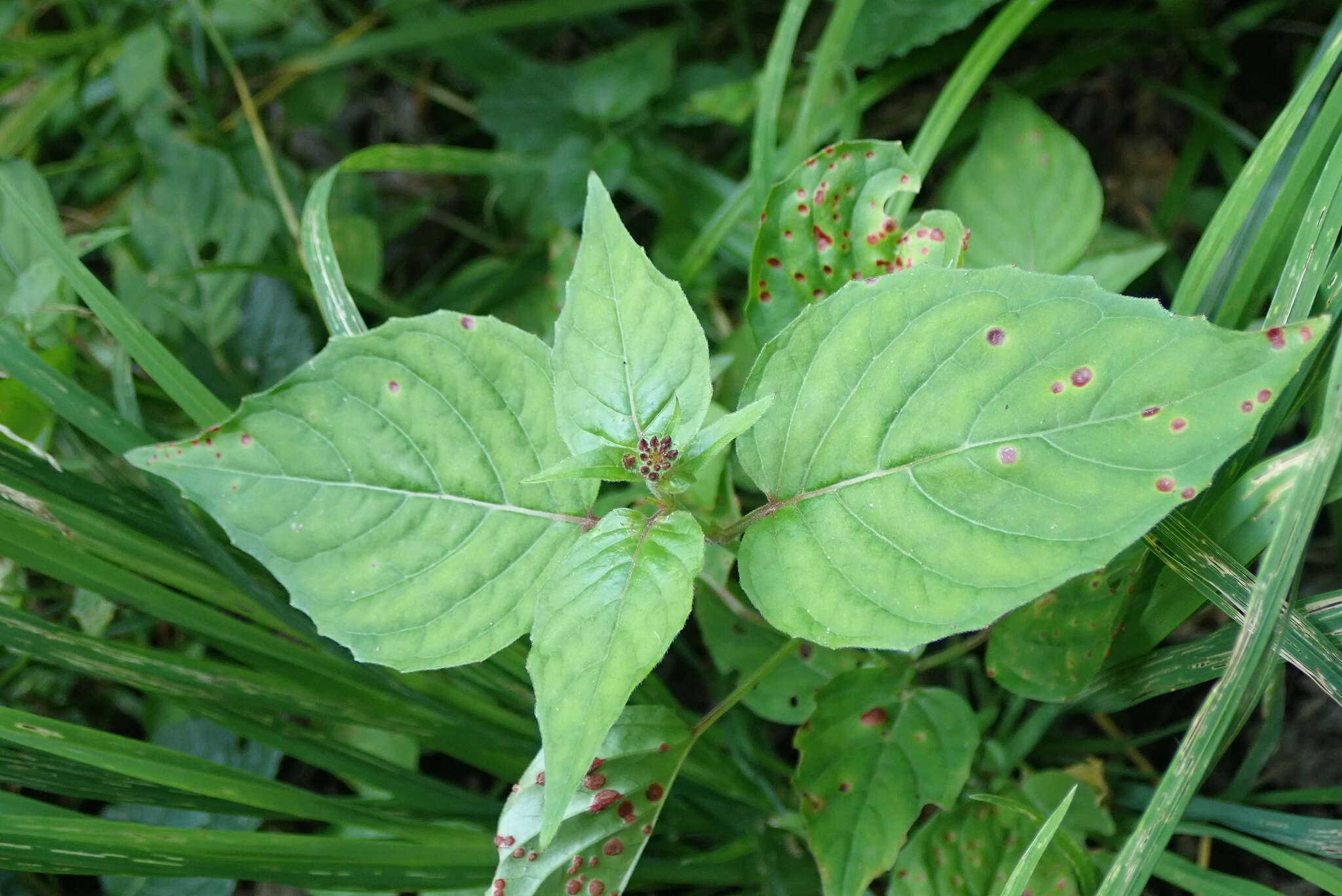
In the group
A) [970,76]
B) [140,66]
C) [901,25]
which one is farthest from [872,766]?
[140,66]

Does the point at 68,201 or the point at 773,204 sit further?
the point at 68,201

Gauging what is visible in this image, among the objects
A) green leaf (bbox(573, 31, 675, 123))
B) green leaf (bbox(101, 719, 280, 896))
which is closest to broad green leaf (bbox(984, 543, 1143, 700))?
green leaf (bbox(101, 719, 280, 896))

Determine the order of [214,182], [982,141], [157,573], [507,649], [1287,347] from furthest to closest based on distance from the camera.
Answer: [214,182] < [982,141] < [507,649] < [157,573] < [1287,347]

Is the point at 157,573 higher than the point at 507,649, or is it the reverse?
the point at 157,573

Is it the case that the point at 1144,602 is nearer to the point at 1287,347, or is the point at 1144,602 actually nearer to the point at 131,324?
the point at 1287,347

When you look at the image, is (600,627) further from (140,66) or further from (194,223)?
(140,66)

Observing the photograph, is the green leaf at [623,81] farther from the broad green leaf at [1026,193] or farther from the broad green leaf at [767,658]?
the broad green leaf at [767,658]

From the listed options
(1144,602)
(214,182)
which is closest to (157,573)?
(214,182)
